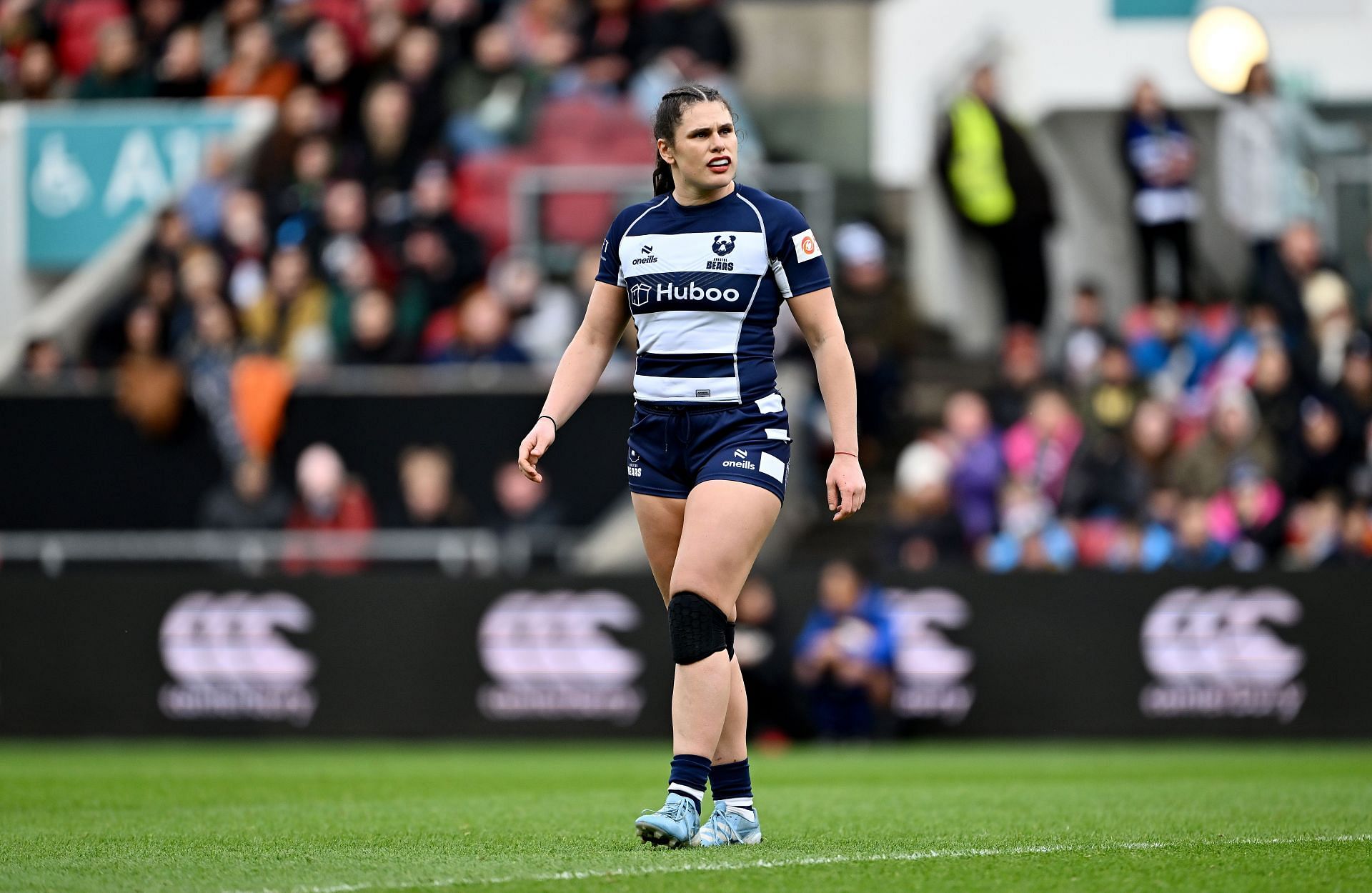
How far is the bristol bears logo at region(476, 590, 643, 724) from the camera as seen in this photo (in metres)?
14.3

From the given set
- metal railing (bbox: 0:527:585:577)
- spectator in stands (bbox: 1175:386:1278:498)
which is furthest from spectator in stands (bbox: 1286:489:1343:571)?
metal railing (bbox: 0:527:585:577)

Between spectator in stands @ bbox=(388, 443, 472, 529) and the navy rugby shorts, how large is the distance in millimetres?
8435

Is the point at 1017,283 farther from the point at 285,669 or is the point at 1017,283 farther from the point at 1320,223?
the point at 285,669

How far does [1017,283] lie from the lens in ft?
57.5

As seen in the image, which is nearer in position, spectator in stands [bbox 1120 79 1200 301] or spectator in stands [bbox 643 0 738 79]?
spectator in stands [bbox 1120 79 1200 301]

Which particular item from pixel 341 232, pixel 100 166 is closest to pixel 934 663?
pixel 341 232

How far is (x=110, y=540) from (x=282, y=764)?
13.0ft

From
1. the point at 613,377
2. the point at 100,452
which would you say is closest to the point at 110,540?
the point at 100,452

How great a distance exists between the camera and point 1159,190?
1719cm

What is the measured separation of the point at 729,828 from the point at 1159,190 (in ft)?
39.0

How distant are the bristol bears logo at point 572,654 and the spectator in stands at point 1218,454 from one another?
416 cm

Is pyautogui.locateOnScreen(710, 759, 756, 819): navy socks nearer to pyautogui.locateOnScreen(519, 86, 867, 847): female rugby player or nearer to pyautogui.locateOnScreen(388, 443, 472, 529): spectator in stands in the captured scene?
pyautogui.locateOnScreen(519, 86, 867, 847): female rugby player

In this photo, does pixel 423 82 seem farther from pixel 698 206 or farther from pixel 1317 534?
pixel 698 206

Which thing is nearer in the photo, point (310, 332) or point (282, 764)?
point (282, 764)
